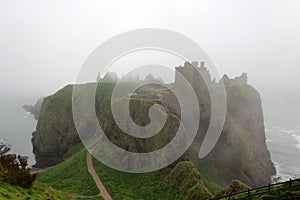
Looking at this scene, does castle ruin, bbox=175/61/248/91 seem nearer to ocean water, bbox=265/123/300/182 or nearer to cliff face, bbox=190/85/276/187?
cliff face, bbox=190/85/276/187

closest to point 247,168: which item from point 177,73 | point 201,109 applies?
point 201,109

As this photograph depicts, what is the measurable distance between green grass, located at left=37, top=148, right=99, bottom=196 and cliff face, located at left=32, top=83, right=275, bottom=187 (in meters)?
10.2

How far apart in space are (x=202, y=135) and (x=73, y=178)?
1842 inches

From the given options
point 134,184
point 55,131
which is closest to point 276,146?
point 55,131

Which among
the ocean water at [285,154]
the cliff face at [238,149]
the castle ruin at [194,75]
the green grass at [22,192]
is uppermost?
the castle ruin at [194,75]

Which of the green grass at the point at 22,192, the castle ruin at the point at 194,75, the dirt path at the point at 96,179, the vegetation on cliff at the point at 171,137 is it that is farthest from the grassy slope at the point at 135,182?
the castle ruin at the point at 194,75

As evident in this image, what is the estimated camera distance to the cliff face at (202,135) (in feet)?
235

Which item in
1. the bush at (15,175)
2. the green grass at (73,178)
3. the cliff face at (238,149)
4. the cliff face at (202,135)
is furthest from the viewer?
the cliff face at (238,149)

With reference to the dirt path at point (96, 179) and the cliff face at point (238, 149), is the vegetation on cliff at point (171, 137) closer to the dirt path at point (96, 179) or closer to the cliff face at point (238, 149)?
the cliff face at point (238, 149)

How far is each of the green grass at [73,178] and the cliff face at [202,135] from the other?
10.2 metres

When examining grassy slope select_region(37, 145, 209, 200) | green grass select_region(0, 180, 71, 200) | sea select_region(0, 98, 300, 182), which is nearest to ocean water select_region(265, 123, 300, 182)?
sea select_region(0, 98, 300, 182)

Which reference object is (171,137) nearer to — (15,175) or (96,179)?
(96,179)

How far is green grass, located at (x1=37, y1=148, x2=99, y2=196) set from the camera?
186 feet

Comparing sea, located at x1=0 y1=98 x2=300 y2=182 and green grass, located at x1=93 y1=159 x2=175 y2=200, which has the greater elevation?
green grass, located at x1=93 y1=159 x2=175 y2=200
